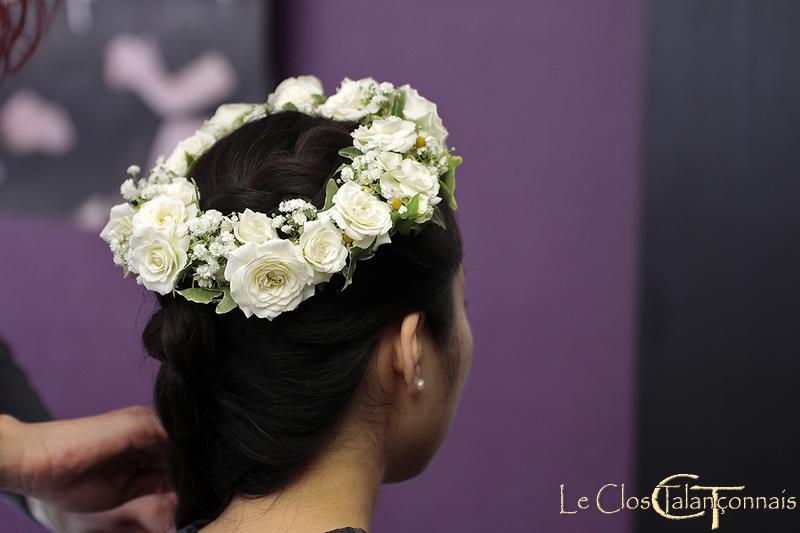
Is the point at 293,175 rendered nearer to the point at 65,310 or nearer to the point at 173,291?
the point at 173,291

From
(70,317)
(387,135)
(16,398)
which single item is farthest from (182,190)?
(70,317)

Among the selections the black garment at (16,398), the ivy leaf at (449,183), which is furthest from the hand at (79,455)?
the ivy leaf at (449,183)

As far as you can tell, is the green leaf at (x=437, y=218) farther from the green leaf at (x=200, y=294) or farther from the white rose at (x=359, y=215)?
the green leaf at (x=200, y=294)

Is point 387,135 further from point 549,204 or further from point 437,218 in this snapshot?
point 549,204

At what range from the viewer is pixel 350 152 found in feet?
3.17

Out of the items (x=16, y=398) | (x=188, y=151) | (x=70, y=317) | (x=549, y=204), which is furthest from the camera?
(x=70, y=317)

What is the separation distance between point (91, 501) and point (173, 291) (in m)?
0.51

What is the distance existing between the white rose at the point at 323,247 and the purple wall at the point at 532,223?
0.95 m

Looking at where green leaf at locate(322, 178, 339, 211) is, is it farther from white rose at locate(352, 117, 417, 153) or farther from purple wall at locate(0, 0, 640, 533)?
purple wall at locate(0, 0, 640, 533)

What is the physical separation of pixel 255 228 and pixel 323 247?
75mm

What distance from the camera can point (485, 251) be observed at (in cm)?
185

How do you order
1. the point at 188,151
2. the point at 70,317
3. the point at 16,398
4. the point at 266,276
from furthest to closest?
1. the point at 70,317
2. the point at 16,398
3. the point at 188,151
4. the point at 266,276

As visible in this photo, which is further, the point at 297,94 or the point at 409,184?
the point at 297,94

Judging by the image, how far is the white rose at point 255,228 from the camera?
900 millimetres
